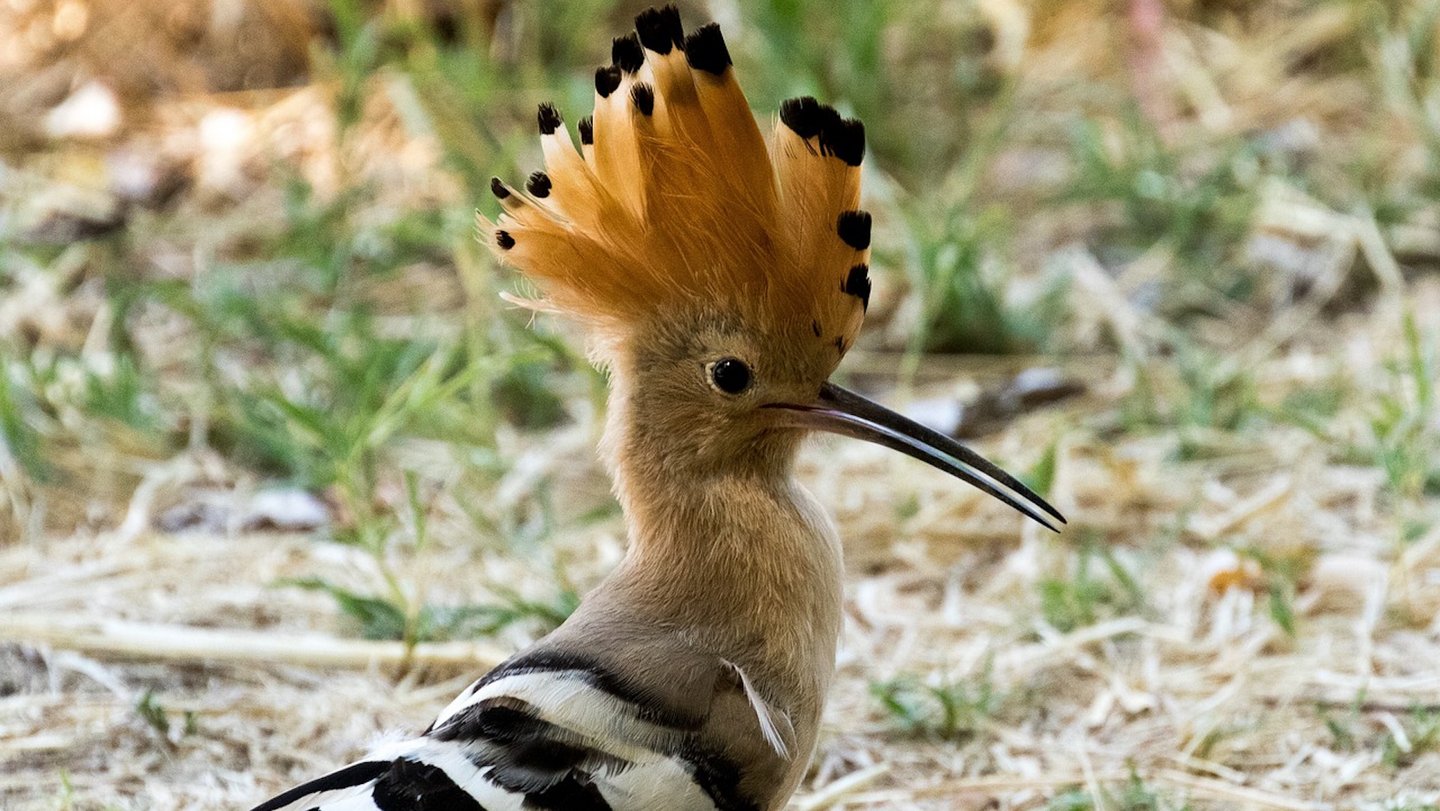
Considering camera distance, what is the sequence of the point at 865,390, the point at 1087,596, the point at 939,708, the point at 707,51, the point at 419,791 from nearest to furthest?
1. the point at 419,791
2. the point at 707,51
3. the point at 939,708
4. the point at 1087,596
5. the point at 865,390

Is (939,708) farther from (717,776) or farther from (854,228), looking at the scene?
(854,228)

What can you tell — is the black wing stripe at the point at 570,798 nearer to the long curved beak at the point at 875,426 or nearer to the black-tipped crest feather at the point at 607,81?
the long curved beak at the point at 875,426

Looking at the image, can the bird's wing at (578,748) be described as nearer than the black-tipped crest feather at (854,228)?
Yes

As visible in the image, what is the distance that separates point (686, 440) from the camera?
1.59m

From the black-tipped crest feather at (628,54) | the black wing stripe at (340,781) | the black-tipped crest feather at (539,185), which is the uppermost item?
the black-tipped crest feather at (628,54)

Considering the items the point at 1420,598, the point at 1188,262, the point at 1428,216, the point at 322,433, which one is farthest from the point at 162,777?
the point at 1428,216

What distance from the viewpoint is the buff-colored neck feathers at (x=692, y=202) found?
1467mm

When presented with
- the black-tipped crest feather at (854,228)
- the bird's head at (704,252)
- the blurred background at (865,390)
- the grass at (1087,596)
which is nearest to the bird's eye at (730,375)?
the bird's head at (704,252)

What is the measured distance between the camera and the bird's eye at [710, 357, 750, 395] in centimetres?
155

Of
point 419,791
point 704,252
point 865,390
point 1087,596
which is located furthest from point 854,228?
point 865,390

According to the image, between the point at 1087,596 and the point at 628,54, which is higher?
the point at 628,54

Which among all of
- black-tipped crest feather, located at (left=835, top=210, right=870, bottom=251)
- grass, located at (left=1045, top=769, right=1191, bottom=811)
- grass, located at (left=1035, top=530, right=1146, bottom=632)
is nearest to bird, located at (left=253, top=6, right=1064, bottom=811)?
black-tipped crest feather, located at (left=835, top=210, right=870, bottom=251)

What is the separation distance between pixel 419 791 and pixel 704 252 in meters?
0.54

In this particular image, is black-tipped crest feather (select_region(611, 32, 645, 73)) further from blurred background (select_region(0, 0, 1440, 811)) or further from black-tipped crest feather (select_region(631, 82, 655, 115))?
blurred background (select_region(0, 0, 1440, 811))
